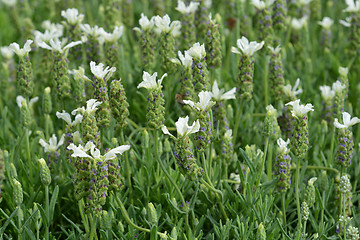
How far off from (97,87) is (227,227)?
3.34ft

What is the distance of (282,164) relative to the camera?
2699mm

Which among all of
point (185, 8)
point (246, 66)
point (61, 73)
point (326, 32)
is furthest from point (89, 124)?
point (326, 32)

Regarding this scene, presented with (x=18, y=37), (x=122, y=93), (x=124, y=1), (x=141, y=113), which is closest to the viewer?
(x=122, y=93)

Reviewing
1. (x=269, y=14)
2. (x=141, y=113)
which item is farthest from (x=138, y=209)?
(x=269, y=14)

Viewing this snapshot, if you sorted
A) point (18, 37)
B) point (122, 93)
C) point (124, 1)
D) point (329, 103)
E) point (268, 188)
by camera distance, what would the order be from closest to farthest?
point (122, 93) < point (268, 188) < point (329, 103) < point (124, 1) < point (18, 37)

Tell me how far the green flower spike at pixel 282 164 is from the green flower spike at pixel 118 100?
84 centimetres

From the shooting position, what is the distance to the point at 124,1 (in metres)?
4.91

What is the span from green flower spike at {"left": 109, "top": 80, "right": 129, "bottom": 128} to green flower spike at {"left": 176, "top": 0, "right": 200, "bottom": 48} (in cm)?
125

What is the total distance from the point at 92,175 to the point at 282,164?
1019mm

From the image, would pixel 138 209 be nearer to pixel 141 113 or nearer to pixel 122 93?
pixel 122 93

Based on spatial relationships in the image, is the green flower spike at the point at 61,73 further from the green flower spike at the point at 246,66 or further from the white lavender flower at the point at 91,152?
the green flower spike at the point at 246,66

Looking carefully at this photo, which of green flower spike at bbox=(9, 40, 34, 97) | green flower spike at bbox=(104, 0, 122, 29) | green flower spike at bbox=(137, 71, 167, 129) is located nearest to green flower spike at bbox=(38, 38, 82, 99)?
green flower spike at bbox=(9, 40, 34, 97)

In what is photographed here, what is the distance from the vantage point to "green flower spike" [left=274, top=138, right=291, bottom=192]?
2.68m

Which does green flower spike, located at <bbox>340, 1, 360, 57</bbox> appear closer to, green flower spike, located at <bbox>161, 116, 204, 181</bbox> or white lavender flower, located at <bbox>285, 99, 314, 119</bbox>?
white lavender flower, located at <bbox>285, 99, 314, 119</bbox>
